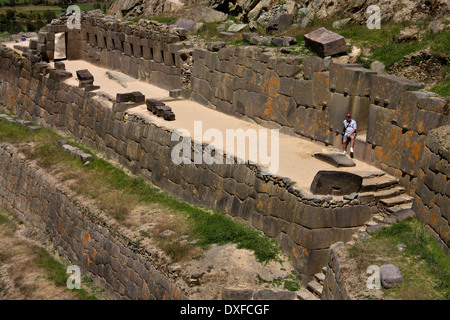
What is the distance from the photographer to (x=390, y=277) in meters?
13.4

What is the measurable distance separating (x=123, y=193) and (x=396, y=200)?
7962 millimetres

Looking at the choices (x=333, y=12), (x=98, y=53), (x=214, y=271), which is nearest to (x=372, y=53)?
(x=333, y=12)

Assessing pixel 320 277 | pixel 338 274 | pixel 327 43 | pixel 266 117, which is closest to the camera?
pixel 338 274

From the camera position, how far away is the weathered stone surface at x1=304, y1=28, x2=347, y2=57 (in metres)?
21.0

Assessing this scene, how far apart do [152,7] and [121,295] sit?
17767mm

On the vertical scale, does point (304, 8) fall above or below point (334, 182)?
above

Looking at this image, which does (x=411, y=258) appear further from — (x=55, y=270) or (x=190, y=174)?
(x=55, y=270)

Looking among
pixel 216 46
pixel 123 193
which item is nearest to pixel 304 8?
pixel 216 46

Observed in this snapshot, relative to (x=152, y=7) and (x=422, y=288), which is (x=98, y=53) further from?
(x=422, y=288)

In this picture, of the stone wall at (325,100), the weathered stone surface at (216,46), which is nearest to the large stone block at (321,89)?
the stone wall at (325,100)

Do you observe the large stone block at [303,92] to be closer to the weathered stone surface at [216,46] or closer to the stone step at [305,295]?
the weathered stone surface at [216,46]

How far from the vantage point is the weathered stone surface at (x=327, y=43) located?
69.0 feet

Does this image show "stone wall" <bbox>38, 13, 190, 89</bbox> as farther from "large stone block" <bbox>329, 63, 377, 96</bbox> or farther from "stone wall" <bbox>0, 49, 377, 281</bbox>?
"large stone block" <bbox>329, 63, 377, 96</bbox>

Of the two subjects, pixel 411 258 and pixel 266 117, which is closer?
pixel 411 258
